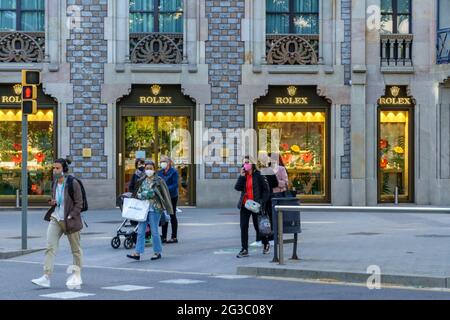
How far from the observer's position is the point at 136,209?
1641 centimetres

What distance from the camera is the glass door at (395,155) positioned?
3081cm

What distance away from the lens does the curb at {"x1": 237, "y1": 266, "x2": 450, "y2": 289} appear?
40.3 ft

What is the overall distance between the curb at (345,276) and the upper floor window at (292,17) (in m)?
17.4

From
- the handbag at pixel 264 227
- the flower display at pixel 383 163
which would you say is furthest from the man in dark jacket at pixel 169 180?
the flower display at pixel 383 163

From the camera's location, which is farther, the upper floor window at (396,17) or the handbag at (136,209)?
the upper floor window at (396,17)

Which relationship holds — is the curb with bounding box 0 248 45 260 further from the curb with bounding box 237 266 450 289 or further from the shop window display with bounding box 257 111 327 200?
the shop window display with bounding box 257 111 327 200

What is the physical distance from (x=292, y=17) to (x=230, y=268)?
16929 millimetres

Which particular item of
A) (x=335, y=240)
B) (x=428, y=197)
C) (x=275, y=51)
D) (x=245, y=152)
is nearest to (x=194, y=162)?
(x=245, y=152)

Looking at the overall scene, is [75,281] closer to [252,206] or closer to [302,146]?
[252,206]

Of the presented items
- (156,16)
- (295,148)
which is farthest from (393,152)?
(156,16)

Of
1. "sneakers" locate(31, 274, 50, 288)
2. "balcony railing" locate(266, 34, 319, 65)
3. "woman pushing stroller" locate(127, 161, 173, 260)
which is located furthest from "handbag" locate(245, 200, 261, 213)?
"balcony railing" locate(266, 34, 319, 65)

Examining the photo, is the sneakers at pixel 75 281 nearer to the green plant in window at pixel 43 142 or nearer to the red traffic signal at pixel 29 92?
the red traffic signal at pixel 29 92

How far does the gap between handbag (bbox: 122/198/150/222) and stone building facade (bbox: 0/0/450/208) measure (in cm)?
1306

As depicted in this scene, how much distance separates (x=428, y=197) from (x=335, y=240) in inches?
701
